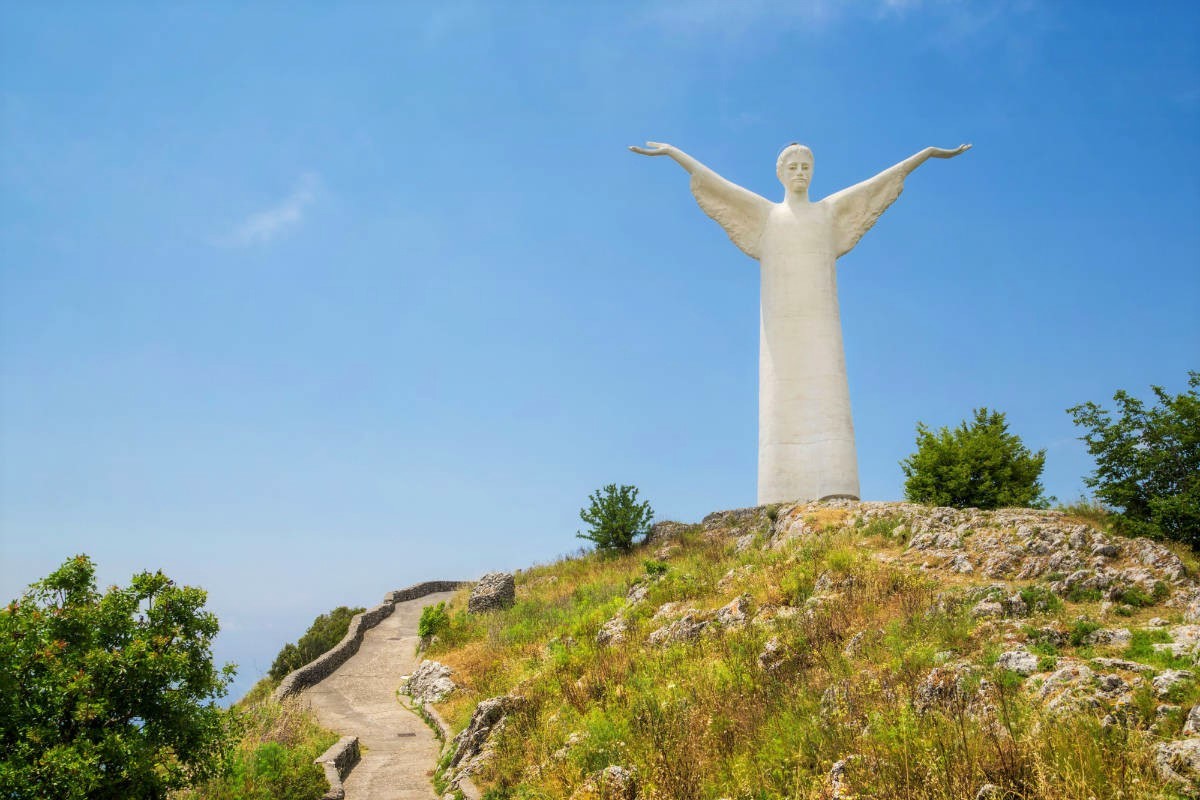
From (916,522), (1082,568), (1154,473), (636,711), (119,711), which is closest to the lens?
(119,711)

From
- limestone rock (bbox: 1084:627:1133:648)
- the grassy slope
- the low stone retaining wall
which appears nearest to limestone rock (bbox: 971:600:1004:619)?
the grassy slope

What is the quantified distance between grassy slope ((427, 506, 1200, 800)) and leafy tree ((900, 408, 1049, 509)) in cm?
568

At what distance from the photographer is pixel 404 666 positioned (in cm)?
2094

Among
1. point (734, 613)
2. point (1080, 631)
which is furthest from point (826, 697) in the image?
point (734, 613)

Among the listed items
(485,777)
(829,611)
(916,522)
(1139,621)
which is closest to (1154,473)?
(916,522)

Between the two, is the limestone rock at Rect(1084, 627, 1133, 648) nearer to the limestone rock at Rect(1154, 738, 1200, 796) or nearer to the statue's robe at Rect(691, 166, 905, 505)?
the limestone rock at Rect(1154, 738, 1200, 796)

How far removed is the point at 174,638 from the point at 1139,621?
10.8 meters

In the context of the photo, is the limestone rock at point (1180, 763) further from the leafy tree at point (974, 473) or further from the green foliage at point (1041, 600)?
the leafy tree at point (974, 473)

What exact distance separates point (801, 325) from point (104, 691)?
59.2 ft

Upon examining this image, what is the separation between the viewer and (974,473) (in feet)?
68.7

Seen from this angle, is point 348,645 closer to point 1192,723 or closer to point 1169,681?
point 1169,681

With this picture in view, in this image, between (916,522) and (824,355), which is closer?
(916,522)

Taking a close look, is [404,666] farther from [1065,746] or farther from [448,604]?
[1065,746]

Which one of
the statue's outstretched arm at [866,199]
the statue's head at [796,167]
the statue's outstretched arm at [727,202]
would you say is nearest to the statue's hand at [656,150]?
the statue's outstretched arm at [727,202]
